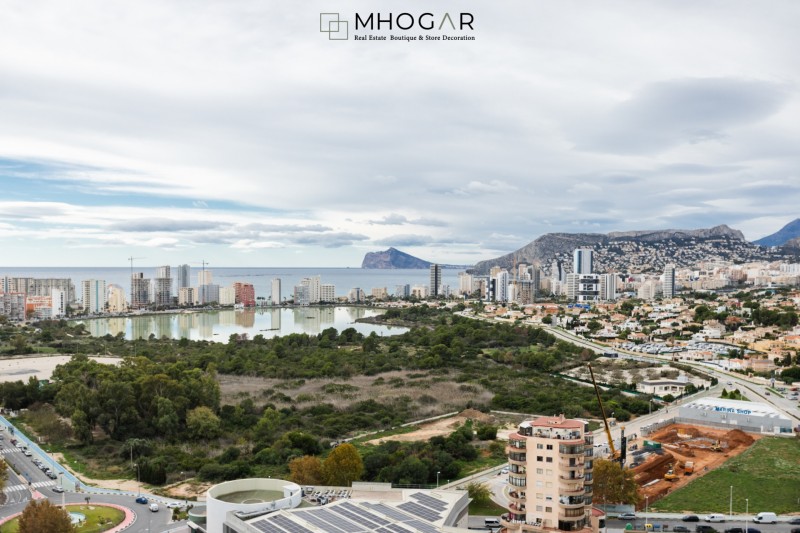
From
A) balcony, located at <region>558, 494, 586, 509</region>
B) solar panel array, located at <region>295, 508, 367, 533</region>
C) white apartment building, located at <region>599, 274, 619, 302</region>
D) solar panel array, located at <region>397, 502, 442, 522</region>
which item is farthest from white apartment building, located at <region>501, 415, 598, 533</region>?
white apartment building, located at <region>599, 274, 619, 302</region>

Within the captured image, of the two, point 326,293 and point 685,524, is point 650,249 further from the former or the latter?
point 685,524

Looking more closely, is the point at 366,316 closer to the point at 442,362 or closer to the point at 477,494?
the point at 442,362

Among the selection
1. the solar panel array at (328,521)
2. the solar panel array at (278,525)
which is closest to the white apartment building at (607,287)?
the solar panel array at (328,521)

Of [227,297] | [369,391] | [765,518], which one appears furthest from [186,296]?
[765,518]

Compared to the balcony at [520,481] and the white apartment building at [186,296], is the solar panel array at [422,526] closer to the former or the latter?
the balcony at [520,481]

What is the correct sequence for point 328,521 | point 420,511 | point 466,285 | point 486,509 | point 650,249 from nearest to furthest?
point 328,521 < point 420,511 < point 486,509 < point 466,285 < point 650,249

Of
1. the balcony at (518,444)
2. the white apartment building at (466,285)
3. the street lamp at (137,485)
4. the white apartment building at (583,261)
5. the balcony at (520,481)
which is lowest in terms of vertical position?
the street lamp at (137,485)
